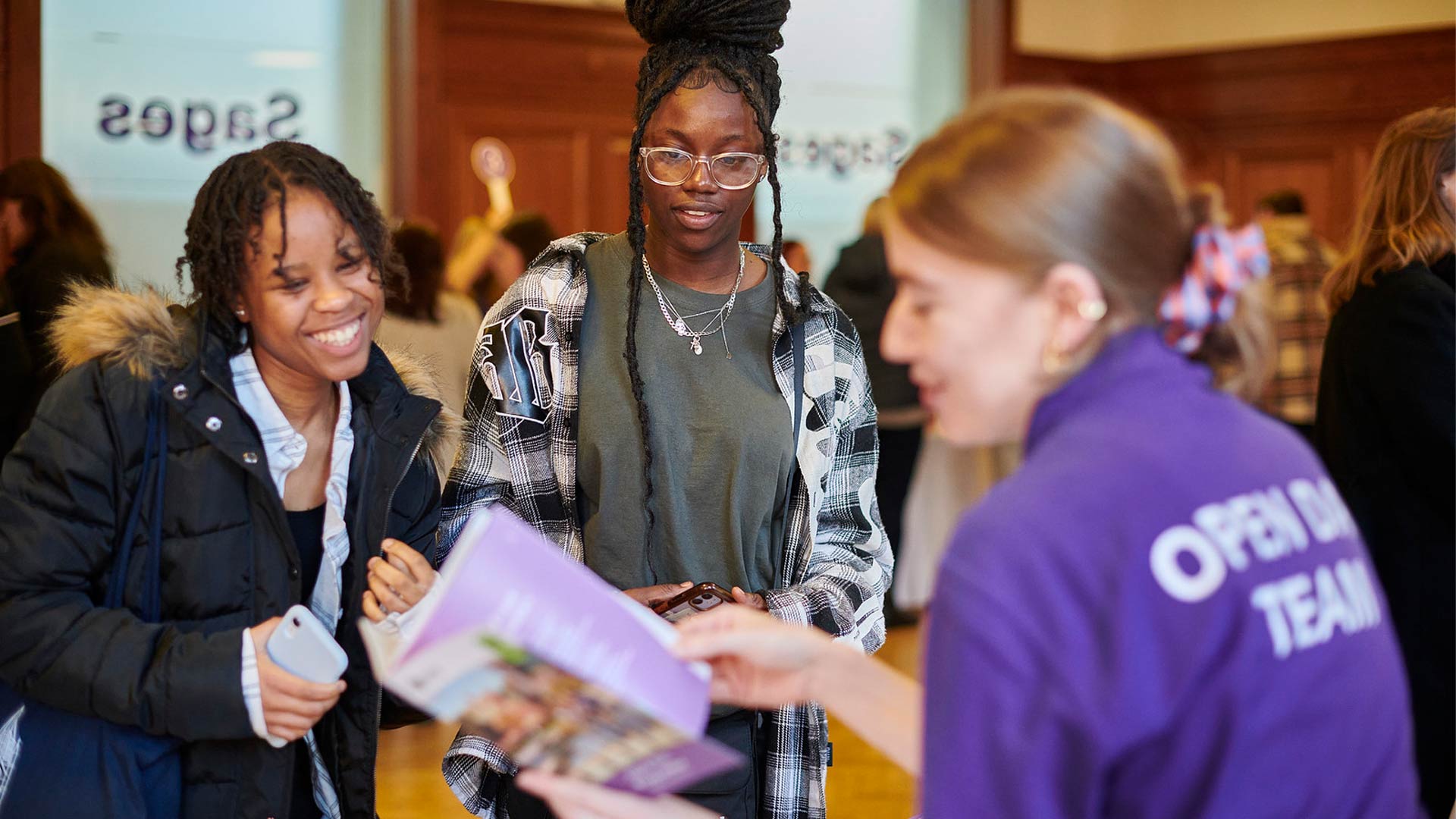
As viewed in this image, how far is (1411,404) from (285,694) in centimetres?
218

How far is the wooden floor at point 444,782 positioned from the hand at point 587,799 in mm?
2721

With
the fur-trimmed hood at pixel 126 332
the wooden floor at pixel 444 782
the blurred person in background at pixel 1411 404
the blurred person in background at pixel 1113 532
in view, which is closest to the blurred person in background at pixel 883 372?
the wooden floor at pixel 444 782

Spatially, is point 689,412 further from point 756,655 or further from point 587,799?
point 587,799

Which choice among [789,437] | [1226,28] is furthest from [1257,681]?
[1226,28]

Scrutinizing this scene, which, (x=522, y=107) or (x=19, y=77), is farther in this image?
(x=522, y=107)

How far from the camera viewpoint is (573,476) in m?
2.12

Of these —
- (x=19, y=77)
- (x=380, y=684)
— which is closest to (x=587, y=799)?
(x=380, y=684)

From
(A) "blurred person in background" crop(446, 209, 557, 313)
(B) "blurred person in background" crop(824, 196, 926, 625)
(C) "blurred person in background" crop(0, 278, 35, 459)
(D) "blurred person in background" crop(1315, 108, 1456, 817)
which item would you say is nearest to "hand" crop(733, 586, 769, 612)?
(D) "blurred person in background" crop(1315, 108, 1456, 817)

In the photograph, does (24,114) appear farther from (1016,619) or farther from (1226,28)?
(1226,28)

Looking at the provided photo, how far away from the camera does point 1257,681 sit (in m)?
1.05

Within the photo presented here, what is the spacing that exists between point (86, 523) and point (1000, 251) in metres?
1.15

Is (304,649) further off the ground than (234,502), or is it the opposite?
(234,502)

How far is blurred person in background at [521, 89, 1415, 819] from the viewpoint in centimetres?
104

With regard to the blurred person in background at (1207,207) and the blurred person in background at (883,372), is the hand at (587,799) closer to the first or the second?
the blurred person in background at (1207,207)
